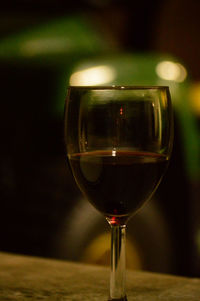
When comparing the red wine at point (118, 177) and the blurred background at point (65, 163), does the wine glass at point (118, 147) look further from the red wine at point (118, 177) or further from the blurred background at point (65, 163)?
the blurred background at point (65, 163)

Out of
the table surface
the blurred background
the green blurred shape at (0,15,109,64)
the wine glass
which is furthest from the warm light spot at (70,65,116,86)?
the wine glass

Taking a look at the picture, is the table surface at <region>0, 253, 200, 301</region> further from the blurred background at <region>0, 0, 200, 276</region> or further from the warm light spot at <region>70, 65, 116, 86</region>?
the warm light spot at <region>70, 65, 116, 86</region>

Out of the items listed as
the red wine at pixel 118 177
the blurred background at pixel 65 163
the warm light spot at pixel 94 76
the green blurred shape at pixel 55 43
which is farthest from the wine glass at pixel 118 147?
the green blurred shape at pixel 55 43

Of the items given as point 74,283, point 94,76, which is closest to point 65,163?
point 94,76

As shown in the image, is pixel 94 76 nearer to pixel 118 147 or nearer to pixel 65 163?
pixel 65 163

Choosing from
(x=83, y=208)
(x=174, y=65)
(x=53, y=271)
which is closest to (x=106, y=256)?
(x=83, y=208)

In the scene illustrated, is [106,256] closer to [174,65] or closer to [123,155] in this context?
[174,65]
